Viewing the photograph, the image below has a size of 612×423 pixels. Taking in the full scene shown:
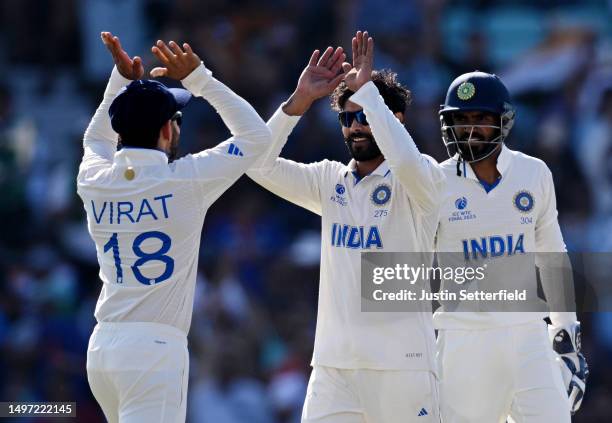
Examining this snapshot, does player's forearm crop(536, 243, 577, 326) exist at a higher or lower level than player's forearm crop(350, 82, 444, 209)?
lower

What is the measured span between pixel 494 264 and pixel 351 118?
0.98 metres

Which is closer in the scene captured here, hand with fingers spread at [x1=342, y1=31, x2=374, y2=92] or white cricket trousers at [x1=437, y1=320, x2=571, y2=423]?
hand with fingers spread at [x1=342, y1=31, x2=374, y2=92]

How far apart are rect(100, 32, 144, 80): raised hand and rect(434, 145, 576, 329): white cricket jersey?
1582mm

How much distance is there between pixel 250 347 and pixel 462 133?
446 centimetres

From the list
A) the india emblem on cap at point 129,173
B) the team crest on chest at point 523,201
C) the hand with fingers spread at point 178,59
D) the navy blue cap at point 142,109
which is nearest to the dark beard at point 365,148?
the team crest on chest at point 523,201

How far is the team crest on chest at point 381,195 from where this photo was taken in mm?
6184

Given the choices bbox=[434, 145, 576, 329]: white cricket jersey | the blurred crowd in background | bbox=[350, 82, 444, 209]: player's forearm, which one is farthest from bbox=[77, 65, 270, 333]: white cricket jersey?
the blurred crowd in background

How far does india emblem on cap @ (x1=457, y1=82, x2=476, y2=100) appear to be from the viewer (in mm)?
6641

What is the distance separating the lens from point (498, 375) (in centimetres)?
639

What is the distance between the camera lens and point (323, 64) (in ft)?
21.1

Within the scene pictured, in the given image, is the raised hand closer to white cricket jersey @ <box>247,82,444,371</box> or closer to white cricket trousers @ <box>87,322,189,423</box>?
white cricket jersey @ <box>247,82,444,371</box>

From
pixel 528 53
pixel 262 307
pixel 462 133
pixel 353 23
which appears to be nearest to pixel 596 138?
pixel 528 53

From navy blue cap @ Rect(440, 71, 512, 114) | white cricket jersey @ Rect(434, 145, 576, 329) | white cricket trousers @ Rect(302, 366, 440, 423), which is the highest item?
navy blue cap @ Rect(440, 71, 512, 114)

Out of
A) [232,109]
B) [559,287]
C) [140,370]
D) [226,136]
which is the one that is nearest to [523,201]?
[559,287]
